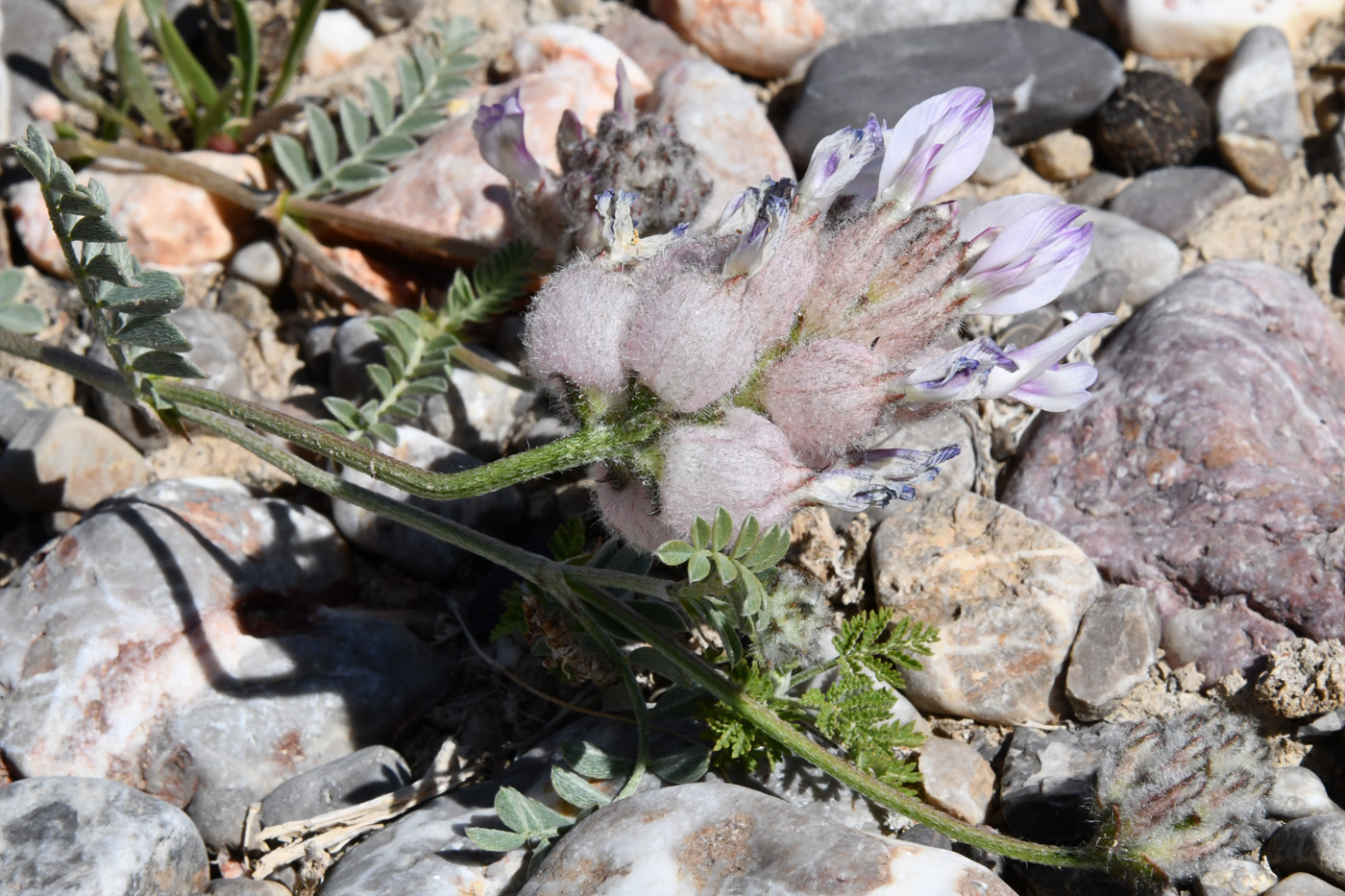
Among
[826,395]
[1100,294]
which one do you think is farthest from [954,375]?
[1100,294]

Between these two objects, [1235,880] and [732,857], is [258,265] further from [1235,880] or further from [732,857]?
[1235,880]

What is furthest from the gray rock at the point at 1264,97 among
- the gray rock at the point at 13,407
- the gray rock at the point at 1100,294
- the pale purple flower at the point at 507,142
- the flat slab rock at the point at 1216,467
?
the gray rock at the point at 13,407

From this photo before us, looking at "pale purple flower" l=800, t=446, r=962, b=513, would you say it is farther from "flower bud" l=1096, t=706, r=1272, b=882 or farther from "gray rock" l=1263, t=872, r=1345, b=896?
"gray rock" l=1263, t=872, r=1345, b=896

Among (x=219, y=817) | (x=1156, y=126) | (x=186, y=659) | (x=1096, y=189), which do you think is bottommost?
(x=219, y=817)

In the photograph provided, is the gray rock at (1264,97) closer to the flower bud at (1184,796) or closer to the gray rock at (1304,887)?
the flower bud at (1184,796)

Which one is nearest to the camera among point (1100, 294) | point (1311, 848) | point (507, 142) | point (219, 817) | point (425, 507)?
point (1311, 848)

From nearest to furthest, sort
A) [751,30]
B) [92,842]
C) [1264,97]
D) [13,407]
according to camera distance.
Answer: [92,842] → [13,407] → [1264,97] → [751,30]
